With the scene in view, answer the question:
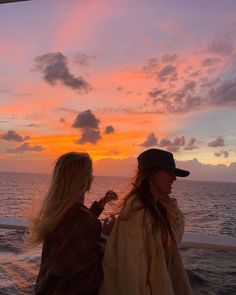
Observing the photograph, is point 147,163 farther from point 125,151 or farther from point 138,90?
point 138,90

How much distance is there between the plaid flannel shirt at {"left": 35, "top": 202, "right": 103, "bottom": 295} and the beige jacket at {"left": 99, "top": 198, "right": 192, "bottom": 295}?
4 cm

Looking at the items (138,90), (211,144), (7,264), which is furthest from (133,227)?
(211,144)

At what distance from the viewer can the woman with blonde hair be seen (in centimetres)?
123

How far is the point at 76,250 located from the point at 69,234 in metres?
0.05

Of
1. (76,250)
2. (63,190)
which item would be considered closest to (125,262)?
(76,250)

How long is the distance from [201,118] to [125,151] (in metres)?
8.65

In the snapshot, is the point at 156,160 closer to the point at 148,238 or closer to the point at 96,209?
the point at 148,238

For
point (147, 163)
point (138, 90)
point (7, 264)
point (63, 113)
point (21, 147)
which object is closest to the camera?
point (147, 163)

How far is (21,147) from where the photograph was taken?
94.0 ft

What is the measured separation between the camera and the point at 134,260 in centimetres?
117

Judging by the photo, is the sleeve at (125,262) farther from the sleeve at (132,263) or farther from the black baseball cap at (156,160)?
the black baseball cap at (156,160)

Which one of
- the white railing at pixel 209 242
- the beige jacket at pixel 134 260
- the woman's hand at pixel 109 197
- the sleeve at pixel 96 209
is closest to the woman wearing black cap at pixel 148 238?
the beige jacket at pixel 134 260

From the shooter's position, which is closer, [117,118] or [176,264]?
[176,264]

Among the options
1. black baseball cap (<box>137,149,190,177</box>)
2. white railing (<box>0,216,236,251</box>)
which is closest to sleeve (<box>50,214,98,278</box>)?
black baseball cap (<box>137,149,190,177</box>)
